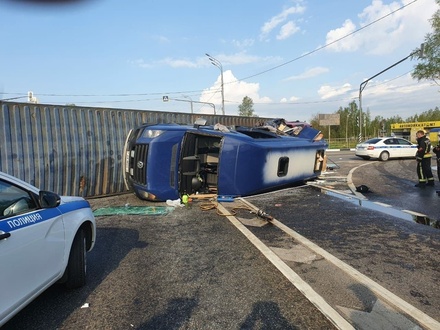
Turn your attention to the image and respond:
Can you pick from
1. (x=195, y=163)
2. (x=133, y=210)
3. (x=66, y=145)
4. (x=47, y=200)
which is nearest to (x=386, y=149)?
(x=195, y=163)

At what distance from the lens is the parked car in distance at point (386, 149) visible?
1959 cm

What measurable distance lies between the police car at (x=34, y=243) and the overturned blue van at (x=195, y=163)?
3941 mm

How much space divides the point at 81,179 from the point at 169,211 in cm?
293

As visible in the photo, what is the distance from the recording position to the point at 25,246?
102 inches

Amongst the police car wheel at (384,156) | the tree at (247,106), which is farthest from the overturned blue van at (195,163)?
the tree at (247,106)

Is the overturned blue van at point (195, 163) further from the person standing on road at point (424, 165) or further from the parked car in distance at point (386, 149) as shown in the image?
the parked car in distance at point (386, 149)

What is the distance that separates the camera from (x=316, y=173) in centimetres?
1093

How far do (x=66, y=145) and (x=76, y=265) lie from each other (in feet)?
18.4

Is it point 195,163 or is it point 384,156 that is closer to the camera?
point 195,163

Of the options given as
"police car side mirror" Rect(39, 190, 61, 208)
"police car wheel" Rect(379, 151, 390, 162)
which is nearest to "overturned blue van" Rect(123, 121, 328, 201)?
"police car side mirror" Rect(39, 190, 61, 208)

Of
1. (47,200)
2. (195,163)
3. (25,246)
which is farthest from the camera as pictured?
(195,163)

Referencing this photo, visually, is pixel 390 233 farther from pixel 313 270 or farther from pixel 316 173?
pixel 316 173

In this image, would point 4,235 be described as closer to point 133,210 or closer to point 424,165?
point 133,210

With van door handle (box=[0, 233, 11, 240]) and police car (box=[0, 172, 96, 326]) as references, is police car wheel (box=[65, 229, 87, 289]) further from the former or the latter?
van door handle (box=[0, 233, 11, 240])
